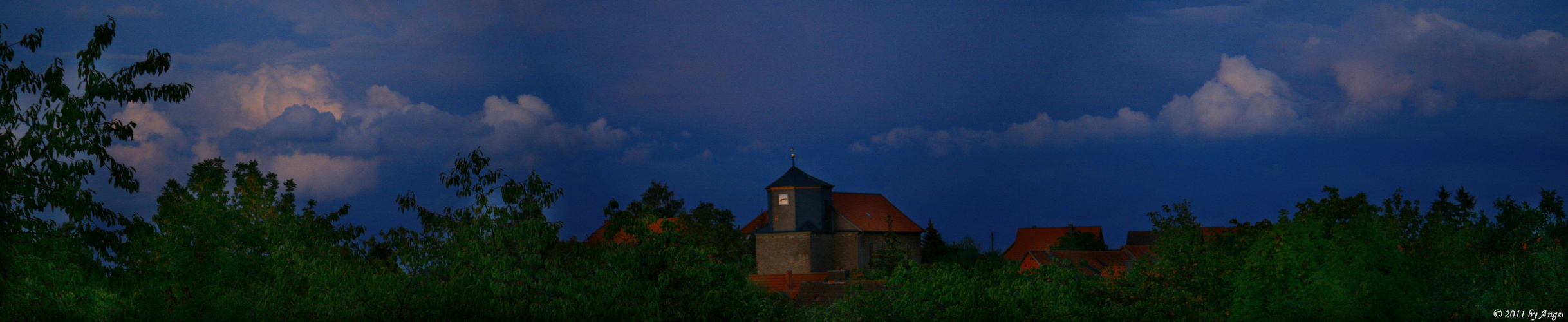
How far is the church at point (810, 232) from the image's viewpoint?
202 ft

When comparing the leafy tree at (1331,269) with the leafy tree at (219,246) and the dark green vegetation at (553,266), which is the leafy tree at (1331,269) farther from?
the leafy tree at (219,246)

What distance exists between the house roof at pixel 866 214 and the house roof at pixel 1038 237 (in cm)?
1986

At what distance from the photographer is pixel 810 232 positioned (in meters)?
61.3

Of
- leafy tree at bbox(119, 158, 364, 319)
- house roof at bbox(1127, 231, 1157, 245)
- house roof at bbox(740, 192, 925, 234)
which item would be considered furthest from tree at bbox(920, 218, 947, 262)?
leafy tree at bbox(119, 158, 364, 319)

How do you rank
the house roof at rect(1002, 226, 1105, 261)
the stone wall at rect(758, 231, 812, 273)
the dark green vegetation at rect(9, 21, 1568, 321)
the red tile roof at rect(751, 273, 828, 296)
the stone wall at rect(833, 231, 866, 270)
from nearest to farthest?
the dark green vegetation at rect(9, 21, 1568, 321), the red tile roof at rect(751, 273, 828, 296), the stone wall at rect(758, 231, 812, 273), the stone wall at rect(833, 231, 866, 270), the house roof at rect(1002, 226, 1105, 261)

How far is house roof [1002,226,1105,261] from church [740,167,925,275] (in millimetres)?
25171

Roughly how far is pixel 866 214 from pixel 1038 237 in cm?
2784

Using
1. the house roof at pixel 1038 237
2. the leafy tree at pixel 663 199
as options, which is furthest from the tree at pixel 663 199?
the house roof at pixel 1038 237

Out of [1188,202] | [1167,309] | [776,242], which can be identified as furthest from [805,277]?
[1167,309]

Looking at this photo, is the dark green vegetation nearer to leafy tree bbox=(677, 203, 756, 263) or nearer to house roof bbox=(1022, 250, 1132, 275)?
house roof bbox=(1022, 250, 1132, 275)

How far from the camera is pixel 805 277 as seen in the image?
5909 centimetres

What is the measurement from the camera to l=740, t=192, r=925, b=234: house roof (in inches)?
2623

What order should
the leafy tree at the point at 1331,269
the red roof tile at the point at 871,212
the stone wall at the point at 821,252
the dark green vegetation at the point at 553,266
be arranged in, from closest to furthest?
the dark green vegetation at the point at 553,266 → the leafy tree at the point at 1331,269 → the stone wall at the point at 821,252 → the red roof tile at the point at 871,212

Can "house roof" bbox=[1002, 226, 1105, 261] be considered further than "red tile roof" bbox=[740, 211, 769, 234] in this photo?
Yes
